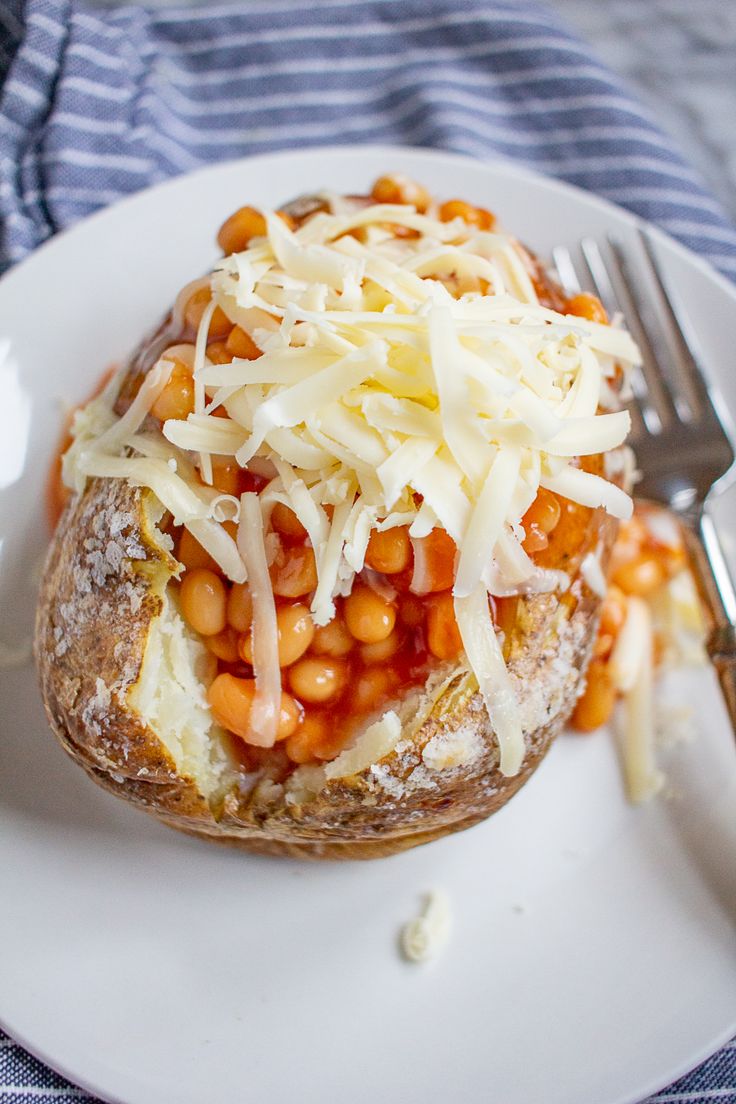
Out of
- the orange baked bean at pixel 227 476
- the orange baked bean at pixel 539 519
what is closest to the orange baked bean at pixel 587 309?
the orange baked bean at pixel 539 519

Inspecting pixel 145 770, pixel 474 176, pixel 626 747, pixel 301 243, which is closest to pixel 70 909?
pixel 145 770

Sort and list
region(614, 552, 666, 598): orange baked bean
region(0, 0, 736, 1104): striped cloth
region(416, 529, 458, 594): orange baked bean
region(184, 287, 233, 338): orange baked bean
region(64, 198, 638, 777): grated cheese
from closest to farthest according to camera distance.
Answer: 1. region(64, 198, 638, 777): grated cheese
2. region(416, 529, 458, 594): orange baked bean
3. region(184, 287, 233, 338): orange baked bean
4. region(614, 552, 666, 598): orange baked bean
5. region(0, 0, 736, 1104): striped cloth

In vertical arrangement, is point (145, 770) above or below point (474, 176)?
below

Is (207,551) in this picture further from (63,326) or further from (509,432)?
(63,326)

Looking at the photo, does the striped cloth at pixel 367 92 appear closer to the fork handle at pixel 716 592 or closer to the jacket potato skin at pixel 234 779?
the fork handle at pixel 716 592

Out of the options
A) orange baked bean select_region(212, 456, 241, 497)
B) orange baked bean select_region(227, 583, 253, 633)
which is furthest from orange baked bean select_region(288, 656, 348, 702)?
orange baked bean select_region(212, 456, 241, 497)

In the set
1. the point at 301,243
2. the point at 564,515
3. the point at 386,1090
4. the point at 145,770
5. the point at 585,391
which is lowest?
the point at 386,1090

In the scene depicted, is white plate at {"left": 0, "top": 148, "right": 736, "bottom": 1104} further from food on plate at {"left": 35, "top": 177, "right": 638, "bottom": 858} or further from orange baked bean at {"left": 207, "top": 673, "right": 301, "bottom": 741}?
orange baked bean at {"left": 207, "top": 673, "right": 301, "bottom": 741}
